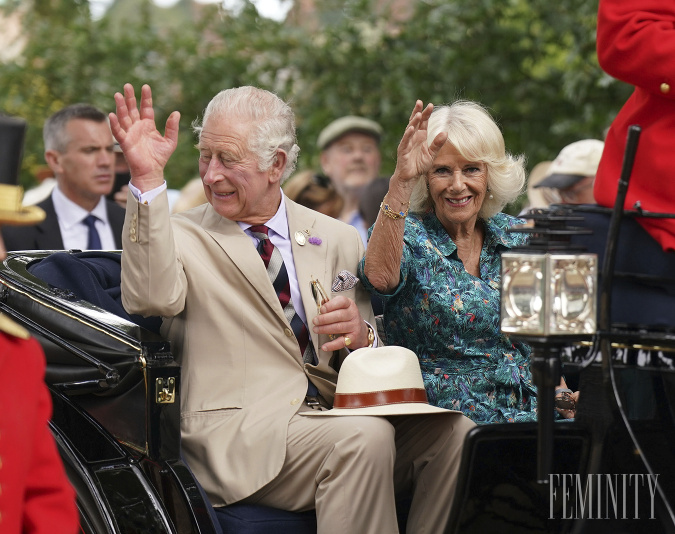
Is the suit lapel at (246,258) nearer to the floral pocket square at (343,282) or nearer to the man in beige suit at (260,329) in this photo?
the man in beige suit at (260,329)

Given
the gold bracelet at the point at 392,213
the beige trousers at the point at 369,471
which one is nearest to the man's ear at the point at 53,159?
the gold bracelet at the point at 392,213

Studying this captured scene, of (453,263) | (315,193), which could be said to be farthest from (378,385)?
(315,193)

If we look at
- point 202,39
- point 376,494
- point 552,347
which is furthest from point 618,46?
point 202,39

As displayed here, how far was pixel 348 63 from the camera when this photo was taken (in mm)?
7938

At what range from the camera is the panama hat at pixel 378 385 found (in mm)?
2983

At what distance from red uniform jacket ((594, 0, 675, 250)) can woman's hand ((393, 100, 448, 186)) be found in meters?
0.67

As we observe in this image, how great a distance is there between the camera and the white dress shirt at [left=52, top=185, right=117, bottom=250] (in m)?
5.43

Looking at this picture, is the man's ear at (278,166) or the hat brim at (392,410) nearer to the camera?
the hat brim at (392,410)

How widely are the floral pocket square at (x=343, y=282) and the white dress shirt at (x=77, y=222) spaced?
2.39 m

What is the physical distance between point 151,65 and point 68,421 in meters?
6.28

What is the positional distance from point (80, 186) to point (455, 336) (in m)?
2.91

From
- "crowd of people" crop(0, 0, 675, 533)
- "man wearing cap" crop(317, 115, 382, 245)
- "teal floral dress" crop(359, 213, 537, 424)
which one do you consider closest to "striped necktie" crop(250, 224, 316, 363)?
"crowd of people" crop(0, 0, 675, 533)

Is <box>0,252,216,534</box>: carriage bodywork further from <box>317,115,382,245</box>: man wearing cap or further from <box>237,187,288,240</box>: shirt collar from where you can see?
<box>317,115,382,245</box>: man wearing cap

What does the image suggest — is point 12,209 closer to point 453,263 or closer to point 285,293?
point 285,293
